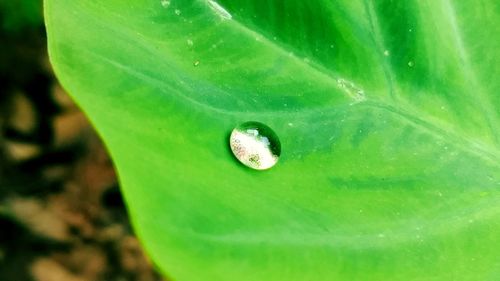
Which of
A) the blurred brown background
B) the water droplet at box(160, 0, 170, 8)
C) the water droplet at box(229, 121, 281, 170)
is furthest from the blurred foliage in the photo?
the water droplet at box(229, 121, 281, 170)

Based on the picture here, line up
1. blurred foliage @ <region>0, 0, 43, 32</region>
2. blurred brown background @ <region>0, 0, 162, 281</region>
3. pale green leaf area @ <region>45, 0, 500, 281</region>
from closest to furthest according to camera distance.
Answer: pale green leaf area @ <region>45, 0, 500, 281</region>, blurred foliage @ <region>0, 0, 43, 32</region>, blurred brown background @ <region>0, 0, 162, 281</region>

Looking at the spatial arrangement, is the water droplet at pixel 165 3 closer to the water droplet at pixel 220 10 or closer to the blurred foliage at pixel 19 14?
the water droplet at pixel 220 10

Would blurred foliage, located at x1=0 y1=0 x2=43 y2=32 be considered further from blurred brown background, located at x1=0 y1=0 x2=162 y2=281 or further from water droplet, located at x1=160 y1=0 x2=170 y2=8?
water droplet, located at x1=160 y1=0 x2=170 y2=8

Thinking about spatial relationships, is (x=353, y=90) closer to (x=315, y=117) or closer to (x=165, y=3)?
(x=315, y=117)

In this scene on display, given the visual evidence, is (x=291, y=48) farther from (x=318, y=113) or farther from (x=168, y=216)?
(x=168, y=216)

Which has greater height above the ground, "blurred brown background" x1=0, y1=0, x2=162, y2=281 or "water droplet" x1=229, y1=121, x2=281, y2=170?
"blurred brown background" x1=0, y1=0, x2=162, y2=281

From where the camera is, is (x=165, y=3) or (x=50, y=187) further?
(x=50, y=187)

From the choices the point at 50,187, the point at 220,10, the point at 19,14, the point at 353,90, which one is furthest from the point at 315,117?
the point at 50,187
